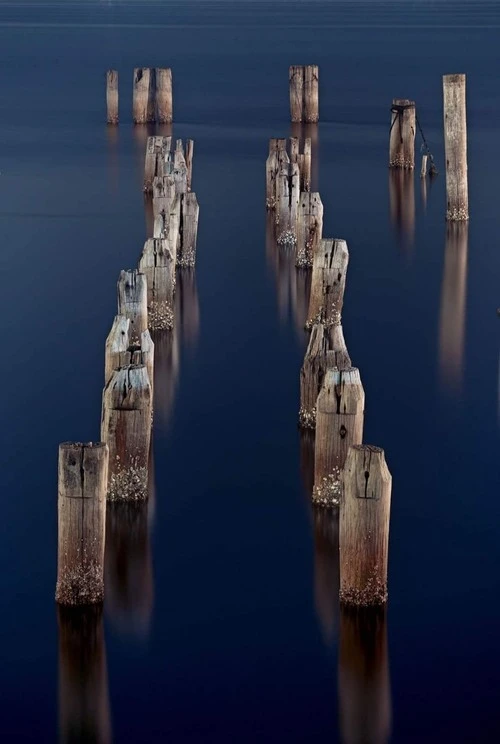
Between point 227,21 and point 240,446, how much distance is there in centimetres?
9446

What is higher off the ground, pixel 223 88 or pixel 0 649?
pixel 223 88

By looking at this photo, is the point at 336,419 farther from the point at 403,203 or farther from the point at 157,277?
the point at 403,203

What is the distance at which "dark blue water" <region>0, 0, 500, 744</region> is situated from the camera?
810 cm

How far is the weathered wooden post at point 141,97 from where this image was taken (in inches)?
1209

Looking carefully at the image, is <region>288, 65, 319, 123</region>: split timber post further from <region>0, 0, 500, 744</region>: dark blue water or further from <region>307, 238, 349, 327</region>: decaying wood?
<region>307, 238, 349, 327</region>: decaying wood

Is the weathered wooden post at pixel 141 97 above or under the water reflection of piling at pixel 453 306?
above

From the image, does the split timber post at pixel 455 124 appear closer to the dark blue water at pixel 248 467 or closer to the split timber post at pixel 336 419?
the dark blue water at pixel 248 467

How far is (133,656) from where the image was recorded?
27.8 ft

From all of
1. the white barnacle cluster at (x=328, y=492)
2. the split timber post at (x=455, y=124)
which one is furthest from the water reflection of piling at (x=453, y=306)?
the white barnacle cluster at (x=328, y=492)

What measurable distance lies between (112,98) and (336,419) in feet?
75.3

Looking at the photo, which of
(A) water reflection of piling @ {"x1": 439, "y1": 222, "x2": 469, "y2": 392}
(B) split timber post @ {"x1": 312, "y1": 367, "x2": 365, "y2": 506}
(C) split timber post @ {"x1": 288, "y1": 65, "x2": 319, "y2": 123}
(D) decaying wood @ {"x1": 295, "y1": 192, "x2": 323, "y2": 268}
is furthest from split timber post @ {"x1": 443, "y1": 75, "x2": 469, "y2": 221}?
(C) split timber post @ {"x1": 288, "y1": 65, "x2": 319, "y2": 123}

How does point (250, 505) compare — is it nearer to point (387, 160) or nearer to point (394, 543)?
point (394, 543)

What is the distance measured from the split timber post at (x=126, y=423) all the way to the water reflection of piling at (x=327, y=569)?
Result: 1.16 m

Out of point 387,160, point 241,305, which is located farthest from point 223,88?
point 241,305
